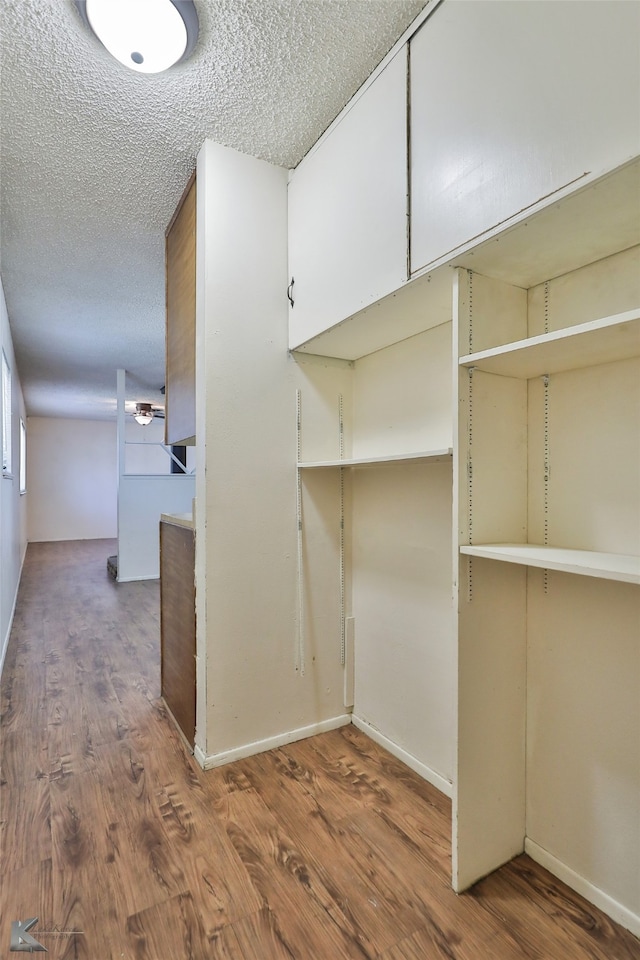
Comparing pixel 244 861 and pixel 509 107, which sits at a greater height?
pixel 509 107

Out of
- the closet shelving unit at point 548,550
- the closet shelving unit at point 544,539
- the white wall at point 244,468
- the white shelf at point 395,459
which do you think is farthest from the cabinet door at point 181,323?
the closet shelving unit at point 548,550

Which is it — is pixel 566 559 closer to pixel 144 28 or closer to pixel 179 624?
pixel 179 624

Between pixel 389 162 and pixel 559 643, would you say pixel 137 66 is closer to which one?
pixel 389 162

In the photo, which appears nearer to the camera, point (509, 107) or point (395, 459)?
point (509, 107)

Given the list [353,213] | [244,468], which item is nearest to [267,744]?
[244,468]

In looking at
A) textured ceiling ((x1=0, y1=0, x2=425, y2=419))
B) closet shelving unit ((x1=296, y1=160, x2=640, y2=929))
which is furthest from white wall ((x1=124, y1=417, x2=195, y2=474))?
closet shelving unit ((x1=296, y1=160, x2=640, y2=929))

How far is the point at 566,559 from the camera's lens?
1116 mm

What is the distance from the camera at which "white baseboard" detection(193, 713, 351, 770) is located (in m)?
1.90

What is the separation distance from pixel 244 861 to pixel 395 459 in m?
1.35

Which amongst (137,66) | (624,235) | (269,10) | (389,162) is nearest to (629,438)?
(624,235)

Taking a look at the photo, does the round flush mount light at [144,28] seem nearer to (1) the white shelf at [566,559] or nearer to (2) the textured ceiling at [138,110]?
(2) the textured ceiling at [138,110]

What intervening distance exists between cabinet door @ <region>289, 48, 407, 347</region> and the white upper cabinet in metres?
0.08

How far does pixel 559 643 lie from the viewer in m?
1.39

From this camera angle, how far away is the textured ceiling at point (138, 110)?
1382 millimetres
